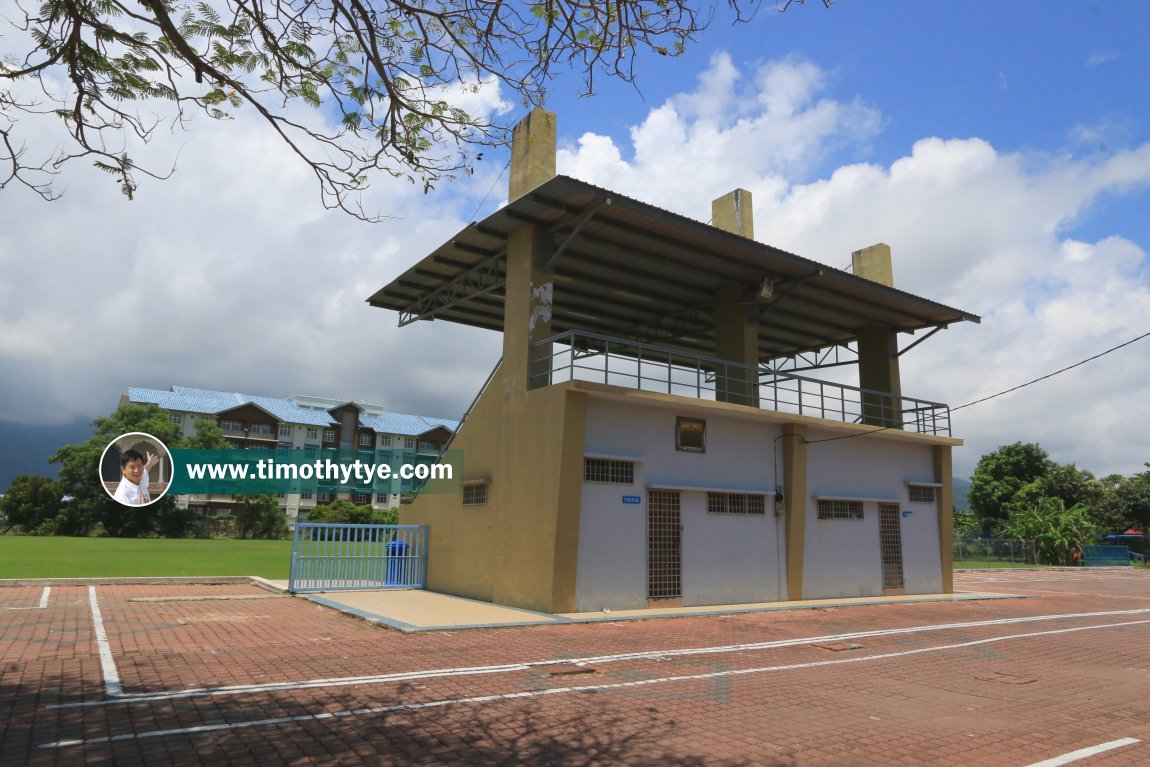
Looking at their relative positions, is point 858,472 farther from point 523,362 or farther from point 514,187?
point 514,187

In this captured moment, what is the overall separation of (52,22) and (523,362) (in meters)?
9.68

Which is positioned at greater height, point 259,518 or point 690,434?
point 690,434

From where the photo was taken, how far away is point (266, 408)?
71.0 metres

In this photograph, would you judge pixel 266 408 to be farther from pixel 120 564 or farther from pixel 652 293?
pixel 652 293

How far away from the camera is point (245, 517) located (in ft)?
178

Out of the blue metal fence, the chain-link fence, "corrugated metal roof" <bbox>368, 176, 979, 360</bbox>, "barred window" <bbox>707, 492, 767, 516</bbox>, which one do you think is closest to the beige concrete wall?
"corrugated metal roof" <bbox>368, 176, 979, 360</bbox>

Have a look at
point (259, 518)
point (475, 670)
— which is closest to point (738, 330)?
point (475, 670)

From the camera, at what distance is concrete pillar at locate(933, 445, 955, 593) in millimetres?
20625

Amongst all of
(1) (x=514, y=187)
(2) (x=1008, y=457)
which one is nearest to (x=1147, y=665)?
(1) (x=514, y=187)

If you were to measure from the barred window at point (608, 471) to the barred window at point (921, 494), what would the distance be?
32.9 feet

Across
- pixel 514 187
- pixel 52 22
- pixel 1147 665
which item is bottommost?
pixel 1147 665

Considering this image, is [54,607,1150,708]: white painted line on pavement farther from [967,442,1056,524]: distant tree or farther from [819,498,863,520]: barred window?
[967,442,1056,524]: distant tree

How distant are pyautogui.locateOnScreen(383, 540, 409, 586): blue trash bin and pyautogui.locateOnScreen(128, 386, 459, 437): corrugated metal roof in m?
47.1

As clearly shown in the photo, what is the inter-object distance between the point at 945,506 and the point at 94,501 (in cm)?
5224
